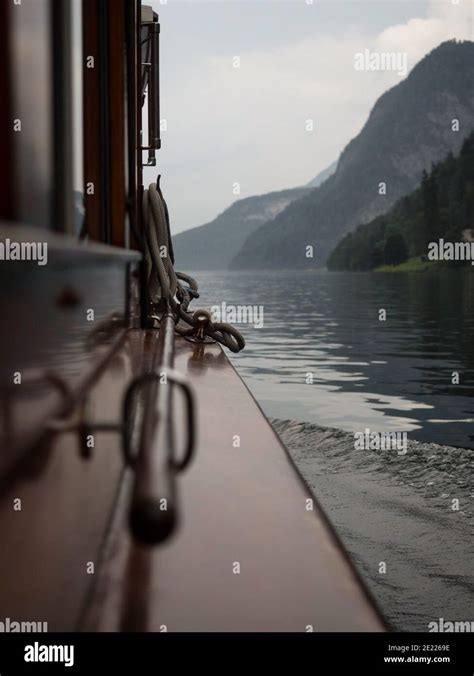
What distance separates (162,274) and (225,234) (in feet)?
470

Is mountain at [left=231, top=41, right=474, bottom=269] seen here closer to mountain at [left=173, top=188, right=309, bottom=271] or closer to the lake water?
mountain at [left=173, top=188, right=309, bottom=271]

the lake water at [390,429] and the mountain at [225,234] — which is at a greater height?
the mountain at [225,234]

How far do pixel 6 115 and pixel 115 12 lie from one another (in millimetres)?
1750

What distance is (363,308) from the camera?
28.1 meters

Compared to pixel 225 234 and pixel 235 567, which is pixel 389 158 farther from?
pixel 235 567

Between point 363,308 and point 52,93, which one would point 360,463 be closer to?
point 52,93

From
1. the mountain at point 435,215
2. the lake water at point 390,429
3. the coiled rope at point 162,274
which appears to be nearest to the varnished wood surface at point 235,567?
the coiled rope at point 162,274

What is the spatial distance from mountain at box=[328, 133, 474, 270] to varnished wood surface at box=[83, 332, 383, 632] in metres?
59.9

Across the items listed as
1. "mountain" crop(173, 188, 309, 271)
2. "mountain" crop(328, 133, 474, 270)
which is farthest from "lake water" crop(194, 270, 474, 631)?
"mountain" crop(173, 188, 309, 271)

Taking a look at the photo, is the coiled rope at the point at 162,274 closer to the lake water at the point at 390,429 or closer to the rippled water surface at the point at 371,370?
the lake water at the point at 390,429

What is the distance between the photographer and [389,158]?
11350cm

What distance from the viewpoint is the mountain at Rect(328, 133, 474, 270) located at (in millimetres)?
60000

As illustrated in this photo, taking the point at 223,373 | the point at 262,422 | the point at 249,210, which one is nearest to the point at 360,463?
the point at 223,373

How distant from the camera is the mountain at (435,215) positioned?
60000 millimetres
